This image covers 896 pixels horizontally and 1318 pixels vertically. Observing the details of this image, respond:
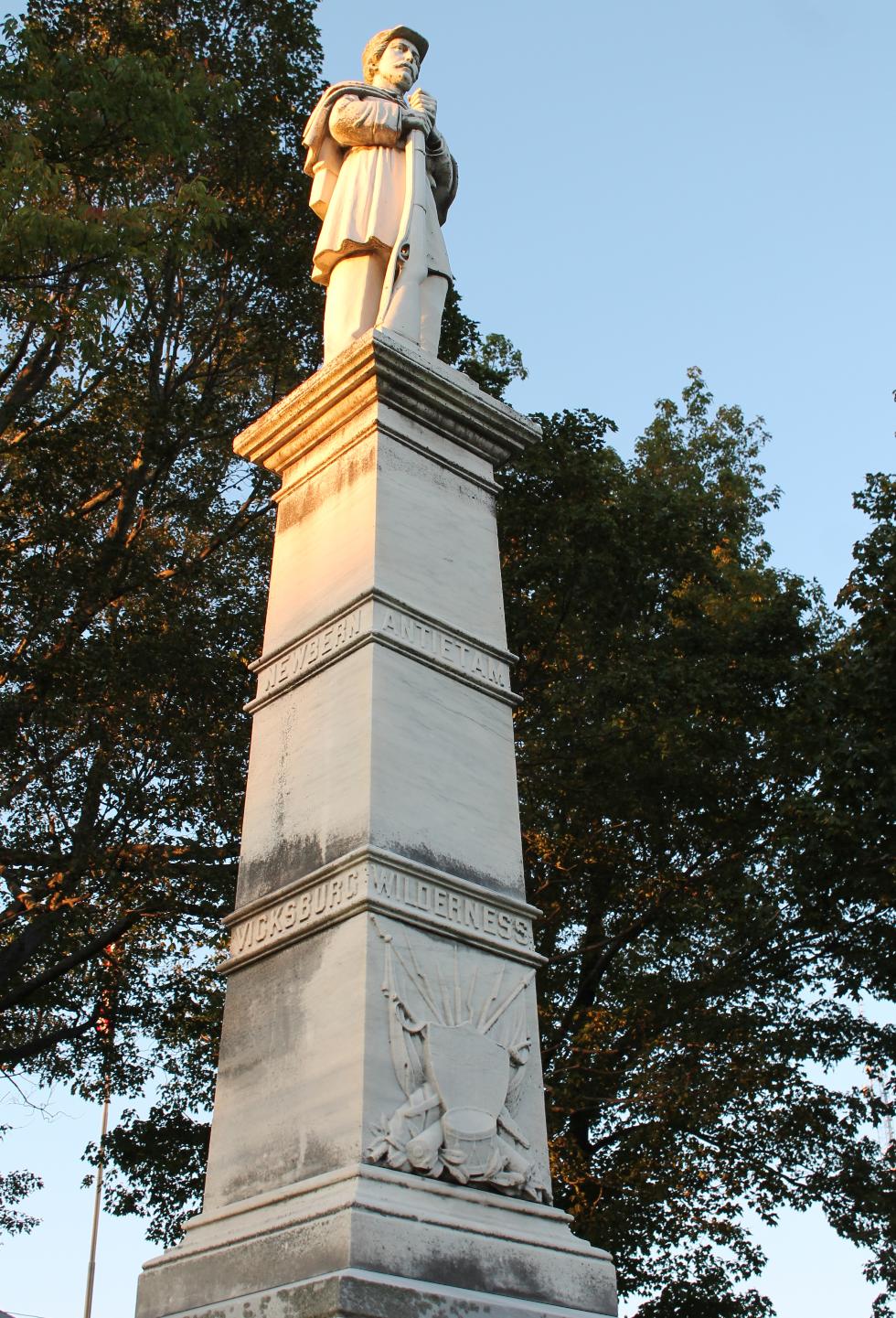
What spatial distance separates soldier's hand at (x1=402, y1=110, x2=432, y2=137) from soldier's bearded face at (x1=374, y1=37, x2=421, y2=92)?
1.07ft

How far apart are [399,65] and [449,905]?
573 centimetres

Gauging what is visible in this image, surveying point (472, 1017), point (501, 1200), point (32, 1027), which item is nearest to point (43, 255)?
point (472, 1017)

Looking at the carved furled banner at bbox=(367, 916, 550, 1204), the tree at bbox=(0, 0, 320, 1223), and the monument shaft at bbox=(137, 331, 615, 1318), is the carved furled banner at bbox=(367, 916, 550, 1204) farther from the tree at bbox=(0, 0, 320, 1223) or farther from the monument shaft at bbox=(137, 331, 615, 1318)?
the tree at bbox=(0, 0, 320, 1223)

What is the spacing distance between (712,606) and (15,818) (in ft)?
29.9

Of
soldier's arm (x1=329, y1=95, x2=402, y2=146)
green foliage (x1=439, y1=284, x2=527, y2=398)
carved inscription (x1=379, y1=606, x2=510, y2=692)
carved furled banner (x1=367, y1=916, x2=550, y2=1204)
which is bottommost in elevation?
carved furled banner (x1=367, y1=916, x2=550, y2=1204)

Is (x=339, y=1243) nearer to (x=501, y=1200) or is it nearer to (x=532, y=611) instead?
(x=501, y=1200)

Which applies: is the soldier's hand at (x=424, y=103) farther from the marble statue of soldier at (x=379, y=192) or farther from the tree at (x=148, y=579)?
the tree at (x=148, y=579)

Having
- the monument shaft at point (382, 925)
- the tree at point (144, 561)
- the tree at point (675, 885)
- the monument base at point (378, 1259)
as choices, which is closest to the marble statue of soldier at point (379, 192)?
the monument shaft at point (382, 925)

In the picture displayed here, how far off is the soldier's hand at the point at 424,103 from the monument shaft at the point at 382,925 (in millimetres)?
2133

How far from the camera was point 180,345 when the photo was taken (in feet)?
55.1

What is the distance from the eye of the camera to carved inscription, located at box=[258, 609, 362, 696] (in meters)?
6.86

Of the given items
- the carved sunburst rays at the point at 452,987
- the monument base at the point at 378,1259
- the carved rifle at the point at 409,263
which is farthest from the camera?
the carved rifle at the point at 409,263

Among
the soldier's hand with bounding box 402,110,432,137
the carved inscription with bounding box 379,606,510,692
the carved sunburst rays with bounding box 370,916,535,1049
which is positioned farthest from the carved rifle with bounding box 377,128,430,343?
the carved sunburst rays with bounding box 370,916,535,1049

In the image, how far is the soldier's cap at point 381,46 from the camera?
361 inches
